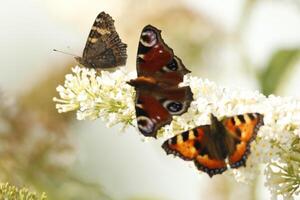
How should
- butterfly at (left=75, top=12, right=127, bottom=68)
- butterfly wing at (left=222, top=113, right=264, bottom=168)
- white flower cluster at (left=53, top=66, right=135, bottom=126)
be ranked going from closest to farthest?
butterfly wing at (left=222, top=113, right=264, bottom=168) → white flower cluster at (left=53, top=66, right=135, bottom=126) → butterfly at (left=75, top=12, right=127, bottom=68)

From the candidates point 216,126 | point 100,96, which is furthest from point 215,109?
point 100,96

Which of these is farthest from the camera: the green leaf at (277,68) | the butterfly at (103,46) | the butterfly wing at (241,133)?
the green leaf at (277,68)

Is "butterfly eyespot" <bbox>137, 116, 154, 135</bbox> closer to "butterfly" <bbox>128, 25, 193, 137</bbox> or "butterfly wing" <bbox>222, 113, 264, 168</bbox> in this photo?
"butterfly" <bbox>128, 25, 193, 137</bbox>

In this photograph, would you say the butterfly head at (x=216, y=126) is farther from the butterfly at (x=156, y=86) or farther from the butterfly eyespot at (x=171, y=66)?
the butterfly eyespot at (x=171, y=66)

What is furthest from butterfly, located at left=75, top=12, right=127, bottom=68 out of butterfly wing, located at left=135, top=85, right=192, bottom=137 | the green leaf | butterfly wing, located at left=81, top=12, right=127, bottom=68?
the green leaf

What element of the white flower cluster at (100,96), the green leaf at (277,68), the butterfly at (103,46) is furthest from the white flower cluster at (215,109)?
the green leaf at (277,68)

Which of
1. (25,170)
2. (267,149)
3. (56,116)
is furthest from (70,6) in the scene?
(267,149)

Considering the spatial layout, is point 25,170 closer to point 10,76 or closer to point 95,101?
point 95,101
